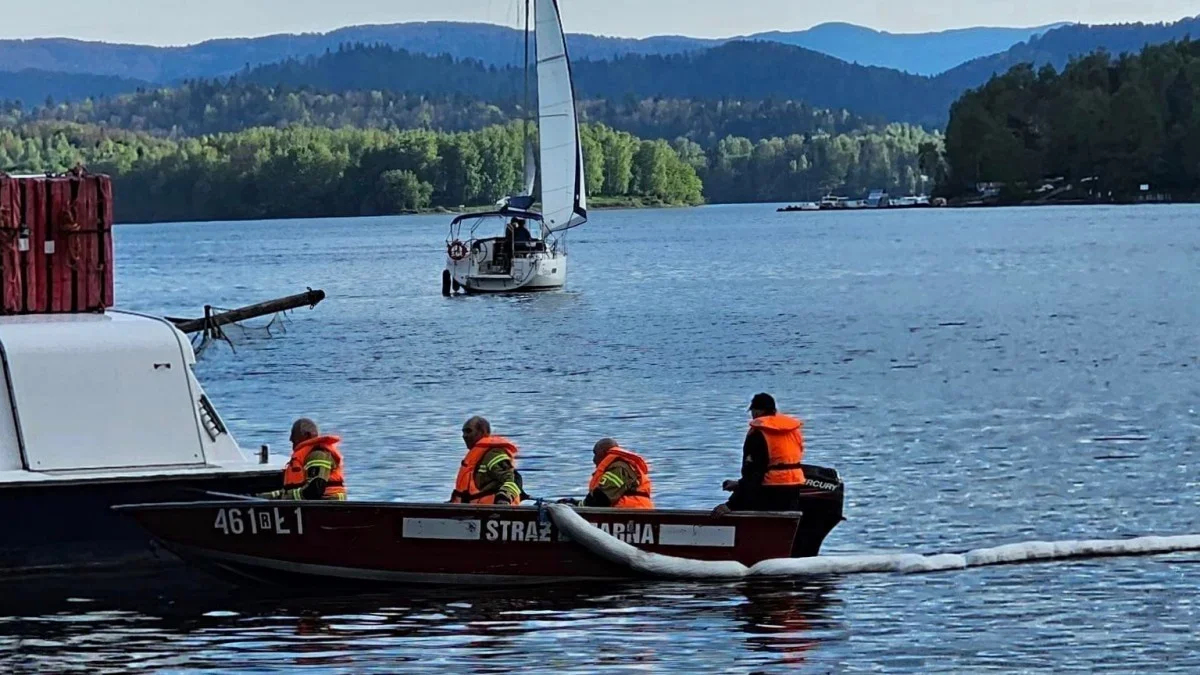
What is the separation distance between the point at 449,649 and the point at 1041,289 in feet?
267

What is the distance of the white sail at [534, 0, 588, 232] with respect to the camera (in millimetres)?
94188

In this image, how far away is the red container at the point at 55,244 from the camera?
26328 millimetres

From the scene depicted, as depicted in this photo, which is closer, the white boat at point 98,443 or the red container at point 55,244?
the white boat at point 98,443

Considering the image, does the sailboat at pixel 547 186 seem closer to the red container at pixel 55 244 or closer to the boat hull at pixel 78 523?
the red container at pixel 55 244

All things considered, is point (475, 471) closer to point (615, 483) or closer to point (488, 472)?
point (488, 472)

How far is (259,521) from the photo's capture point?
24172 millimetres

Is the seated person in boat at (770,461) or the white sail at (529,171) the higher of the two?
the white sail at (529,171)

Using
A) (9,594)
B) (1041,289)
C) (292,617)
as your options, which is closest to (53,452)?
(9,594)

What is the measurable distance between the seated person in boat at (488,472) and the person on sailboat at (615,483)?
0.89 meters

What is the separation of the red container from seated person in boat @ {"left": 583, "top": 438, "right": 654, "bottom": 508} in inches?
253

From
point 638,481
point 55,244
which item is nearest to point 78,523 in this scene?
point 55,244

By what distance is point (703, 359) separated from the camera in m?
64.1

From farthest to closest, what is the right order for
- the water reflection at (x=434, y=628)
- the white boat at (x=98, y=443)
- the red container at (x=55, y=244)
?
the red container at (x=55, y=244) < the white boat at (x=98, y=443) < the water reflection at (x=434, y=628)

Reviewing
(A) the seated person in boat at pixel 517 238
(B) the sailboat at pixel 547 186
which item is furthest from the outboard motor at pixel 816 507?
(A) the seated person in boat at pixel 517 238
